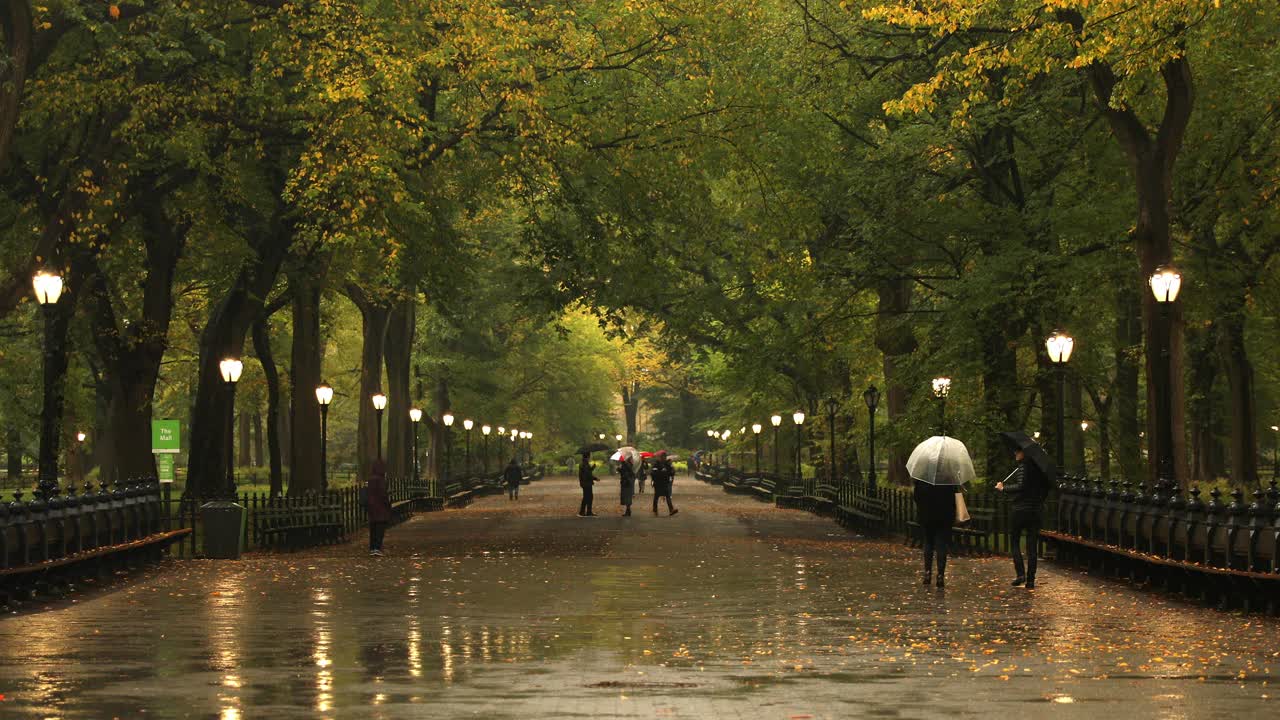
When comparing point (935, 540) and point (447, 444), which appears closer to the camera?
point (935, 540)

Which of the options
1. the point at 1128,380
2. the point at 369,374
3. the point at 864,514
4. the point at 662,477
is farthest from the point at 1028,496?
the point at 369,374

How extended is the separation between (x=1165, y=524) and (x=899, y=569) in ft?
16.1

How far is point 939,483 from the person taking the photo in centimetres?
2092

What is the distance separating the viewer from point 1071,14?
→ 28328mm

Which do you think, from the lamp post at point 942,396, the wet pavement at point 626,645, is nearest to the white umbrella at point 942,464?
the wet pavement at point 626,645

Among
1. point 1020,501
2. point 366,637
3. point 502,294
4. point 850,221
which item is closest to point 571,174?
point 850,221

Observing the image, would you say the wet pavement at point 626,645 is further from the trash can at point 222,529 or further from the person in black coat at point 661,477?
the person in black coat at point 661,477

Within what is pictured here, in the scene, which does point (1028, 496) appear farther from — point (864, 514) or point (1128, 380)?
point (1128, 380)

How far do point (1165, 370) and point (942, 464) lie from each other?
6.53m

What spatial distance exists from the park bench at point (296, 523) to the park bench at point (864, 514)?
11.1 m

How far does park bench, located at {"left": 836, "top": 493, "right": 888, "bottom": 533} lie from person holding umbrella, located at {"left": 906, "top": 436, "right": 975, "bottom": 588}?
1460cm

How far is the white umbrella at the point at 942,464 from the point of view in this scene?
20875mm

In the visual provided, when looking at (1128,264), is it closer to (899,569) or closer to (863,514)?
(863,514)

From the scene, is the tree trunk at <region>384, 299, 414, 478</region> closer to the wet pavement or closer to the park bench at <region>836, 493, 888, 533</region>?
the park bench at <region>836, 493, 888, 533</region>
